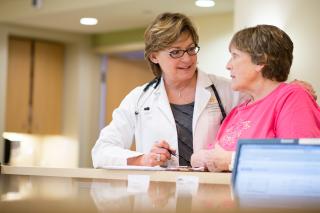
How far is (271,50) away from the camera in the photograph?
186 cm

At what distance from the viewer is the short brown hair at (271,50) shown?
184 cm

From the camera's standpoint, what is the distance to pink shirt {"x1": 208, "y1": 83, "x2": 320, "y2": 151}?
1617 millimetres

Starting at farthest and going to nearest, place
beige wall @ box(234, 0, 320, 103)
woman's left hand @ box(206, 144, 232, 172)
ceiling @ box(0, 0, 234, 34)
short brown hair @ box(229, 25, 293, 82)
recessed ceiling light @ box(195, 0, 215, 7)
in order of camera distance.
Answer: ceiling @ box(0, 0, 234, 34) < recessed ceiling light @ box(195, 0, 215, 7) < beige wall @ box(234, 0, 320, 103) < short brown hair @ box(229, 25, 293, 82) < woman's left hand @ box(206, 144, 232, 172)

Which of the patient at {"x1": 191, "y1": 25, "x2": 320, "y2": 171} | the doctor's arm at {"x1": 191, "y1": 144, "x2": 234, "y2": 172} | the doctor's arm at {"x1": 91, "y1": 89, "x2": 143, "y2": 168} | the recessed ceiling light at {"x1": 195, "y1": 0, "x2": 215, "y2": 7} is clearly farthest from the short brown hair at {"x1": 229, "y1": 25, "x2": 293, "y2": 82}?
the recessed ceiling light at {"x1": 195, "y1": 0, "x2": 215, "y2": 7}

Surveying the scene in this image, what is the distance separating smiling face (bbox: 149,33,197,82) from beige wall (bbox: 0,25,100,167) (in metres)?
4.79

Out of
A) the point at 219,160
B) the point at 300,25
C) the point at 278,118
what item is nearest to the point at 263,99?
the point at 278,118

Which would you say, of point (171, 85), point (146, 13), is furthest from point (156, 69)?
point (146, 13)

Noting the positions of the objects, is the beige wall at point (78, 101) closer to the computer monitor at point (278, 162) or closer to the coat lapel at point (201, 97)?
the coat lapel at point (201, 97)

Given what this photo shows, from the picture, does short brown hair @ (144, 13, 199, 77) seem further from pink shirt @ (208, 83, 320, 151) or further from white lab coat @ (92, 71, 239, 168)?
pink shirt @ (208, 83, 320, 151)

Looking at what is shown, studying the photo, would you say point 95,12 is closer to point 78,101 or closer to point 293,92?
point 78,101

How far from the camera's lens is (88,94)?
7125mm

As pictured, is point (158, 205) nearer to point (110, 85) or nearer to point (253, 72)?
point (253, 72)

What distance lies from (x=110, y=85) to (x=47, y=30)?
1014 millimetres

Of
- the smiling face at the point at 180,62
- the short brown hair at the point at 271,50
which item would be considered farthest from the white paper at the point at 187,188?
the smiling face at the point at 180,62
